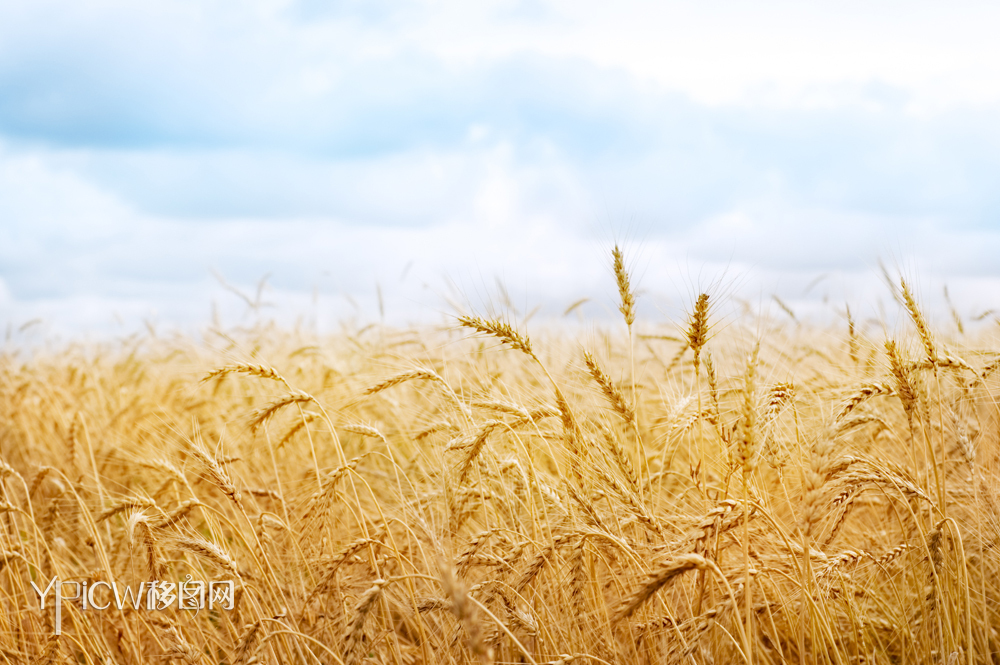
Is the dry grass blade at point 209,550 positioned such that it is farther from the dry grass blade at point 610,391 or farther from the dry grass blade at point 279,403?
the dry grass blade at point 610,391

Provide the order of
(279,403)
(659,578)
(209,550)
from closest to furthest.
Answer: (659,578), (209,550), (279,403)

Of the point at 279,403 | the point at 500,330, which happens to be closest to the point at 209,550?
the point at 279,403

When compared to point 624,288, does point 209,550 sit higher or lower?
lower

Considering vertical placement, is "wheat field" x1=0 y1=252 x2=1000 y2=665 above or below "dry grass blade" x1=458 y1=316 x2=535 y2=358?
below

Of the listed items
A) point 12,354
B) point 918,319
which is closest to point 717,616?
point 918,319

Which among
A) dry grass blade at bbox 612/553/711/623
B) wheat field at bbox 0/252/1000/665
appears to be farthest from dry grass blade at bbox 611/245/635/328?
dry grass blade at bbox 612/553/711/623

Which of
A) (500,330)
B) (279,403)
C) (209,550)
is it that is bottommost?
(209,550)

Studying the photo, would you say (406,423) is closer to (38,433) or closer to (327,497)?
(327,497)

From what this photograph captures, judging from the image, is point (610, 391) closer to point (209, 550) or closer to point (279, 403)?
point (279, 403)

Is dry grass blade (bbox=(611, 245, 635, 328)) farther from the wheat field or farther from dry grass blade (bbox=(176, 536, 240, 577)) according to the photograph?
dry grass blade (bbox=(176, 536, 240, 577))

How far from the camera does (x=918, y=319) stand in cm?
218

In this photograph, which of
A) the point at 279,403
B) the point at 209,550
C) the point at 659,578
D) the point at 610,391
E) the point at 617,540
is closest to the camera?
the point at 659,578

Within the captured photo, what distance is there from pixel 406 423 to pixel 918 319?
2.63 metres

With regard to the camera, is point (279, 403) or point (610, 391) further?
point (279, 403)
